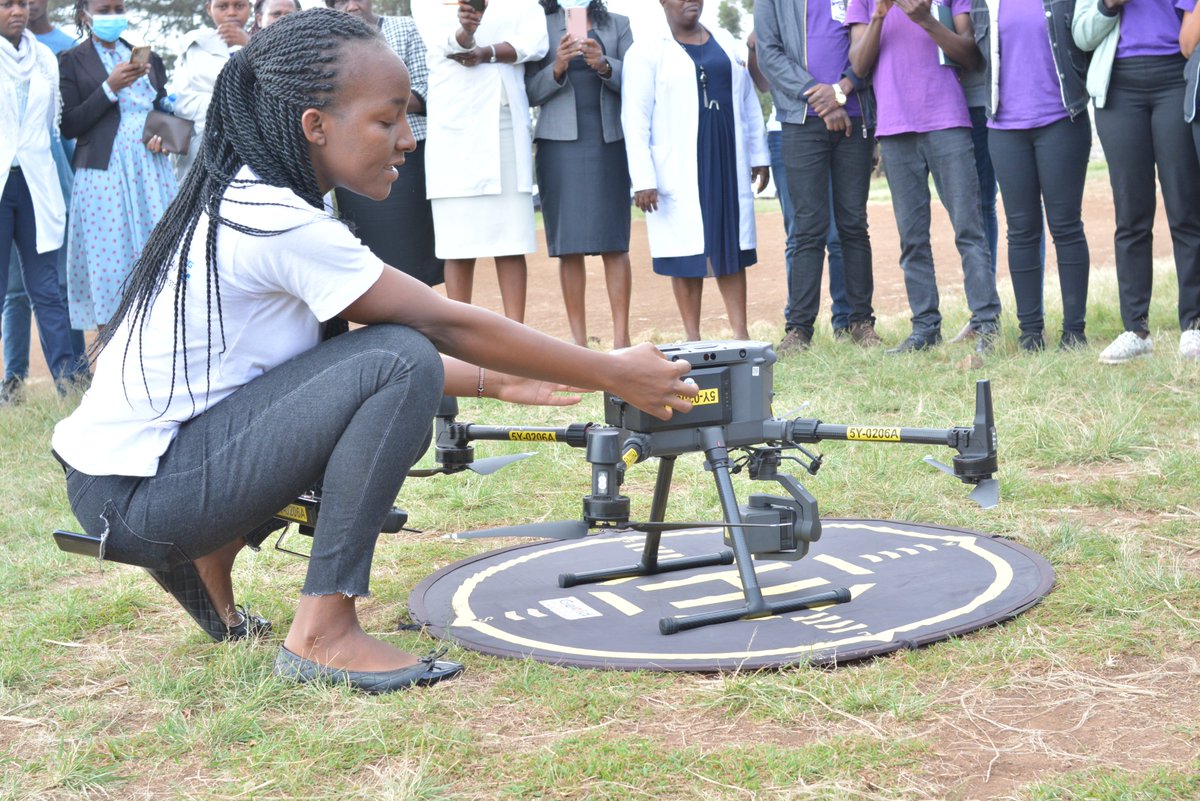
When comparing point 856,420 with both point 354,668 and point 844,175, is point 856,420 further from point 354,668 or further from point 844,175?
point 354,668

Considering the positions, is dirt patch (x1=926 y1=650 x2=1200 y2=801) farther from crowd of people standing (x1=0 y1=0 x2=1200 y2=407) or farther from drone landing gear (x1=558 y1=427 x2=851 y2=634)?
crowd of people standing (x1=0 y1=0 x2=1200 y2=407)

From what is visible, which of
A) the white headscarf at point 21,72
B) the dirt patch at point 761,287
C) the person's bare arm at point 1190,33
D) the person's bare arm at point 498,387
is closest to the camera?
the person's bare arm at point 498,387

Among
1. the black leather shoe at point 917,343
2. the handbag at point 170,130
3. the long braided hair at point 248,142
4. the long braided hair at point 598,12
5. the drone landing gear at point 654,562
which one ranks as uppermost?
the long braided hair at point 598,12

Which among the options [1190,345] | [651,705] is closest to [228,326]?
[651,705]

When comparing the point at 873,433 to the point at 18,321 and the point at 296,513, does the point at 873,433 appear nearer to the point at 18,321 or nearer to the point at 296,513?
the point at 296,513

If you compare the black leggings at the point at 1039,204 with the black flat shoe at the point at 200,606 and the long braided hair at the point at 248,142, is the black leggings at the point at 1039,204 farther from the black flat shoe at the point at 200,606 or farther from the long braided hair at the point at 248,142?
the black flat shoe at the point at 200,606

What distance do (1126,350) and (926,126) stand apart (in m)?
1.43

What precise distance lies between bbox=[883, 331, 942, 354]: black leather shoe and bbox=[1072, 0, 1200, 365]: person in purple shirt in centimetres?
95

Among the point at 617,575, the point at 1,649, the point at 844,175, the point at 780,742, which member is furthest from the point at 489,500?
the point at 844,175

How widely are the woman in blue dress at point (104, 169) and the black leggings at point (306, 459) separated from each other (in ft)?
13.8

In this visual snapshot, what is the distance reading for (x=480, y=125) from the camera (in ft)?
21.9

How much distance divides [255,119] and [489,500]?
195 cm

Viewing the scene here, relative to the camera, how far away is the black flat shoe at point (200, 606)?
3061 millimetres

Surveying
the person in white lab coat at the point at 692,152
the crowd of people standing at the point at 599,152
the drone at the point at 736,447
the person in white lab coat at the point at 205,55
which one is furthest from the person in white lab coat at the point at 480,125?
the drone at the point at 736,447
